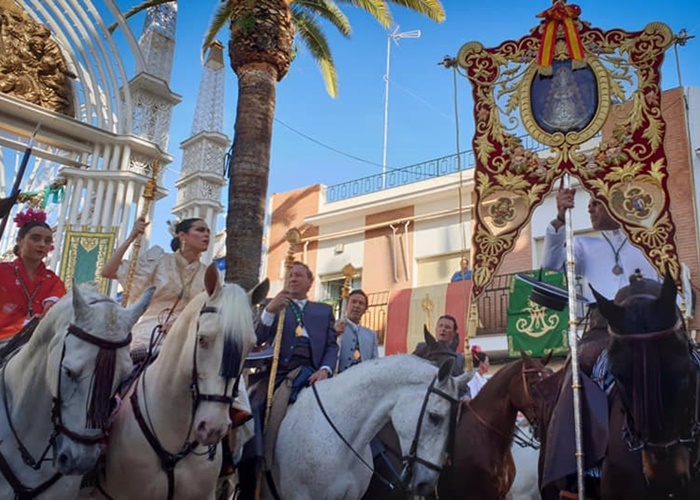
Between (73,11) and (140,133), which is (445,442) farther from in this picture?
(73,11)

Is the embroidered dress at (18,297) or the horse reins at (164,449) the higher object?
the embroidered dress at (18,297)

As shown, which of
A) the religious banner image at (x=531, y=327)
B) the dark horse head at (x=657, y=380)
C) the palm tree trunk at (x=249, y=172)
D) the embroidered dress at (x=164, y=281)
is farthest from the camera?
the religious banner image at (x=531, y=327)

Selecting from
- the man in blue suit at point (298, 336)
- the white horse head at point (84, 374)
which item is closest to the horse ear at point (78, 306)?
the white horse head at point (84, 374)

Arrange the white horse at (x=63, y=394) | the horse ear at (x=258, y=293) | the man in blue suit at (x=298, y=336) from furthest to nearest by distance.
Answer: the man in blue suit at (x=298, y=336) < the horse ear at (x=258, y=293) < the white horse at (x=63, y=394)

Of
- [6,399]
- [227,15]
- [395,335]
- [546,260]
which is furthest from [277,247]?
[6,399]

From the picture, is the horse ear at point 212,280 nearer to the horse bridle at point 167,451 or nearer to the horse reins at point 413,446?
the horse bridle at point 167,451

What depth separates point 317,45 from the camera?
13109 mm

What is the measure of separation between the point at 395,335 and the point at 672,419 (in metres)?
14.4

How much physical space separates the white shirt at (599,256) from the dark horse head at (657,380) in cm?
212

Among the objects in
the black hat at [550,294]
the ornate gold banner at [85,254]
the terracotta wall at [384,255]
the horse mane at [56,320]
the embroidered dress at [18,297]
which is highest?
the terracotta wall at [384,255]

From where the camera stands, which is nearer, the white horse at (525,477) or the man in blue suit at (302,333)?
the man in blue suit at (302,333)

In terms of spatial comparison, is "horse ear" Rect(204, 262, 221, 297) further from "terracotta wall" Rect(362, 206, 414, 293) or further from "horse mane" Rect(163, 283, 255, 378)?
"terracotta wall" Rect(362, 206, 414, 293)

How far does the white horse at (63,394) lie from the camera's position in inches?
143

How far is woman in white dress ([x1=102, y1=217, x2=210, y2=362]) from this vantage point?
5.56 meters
